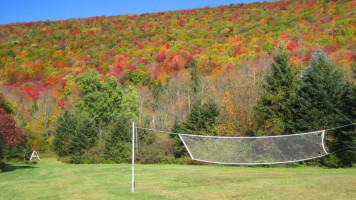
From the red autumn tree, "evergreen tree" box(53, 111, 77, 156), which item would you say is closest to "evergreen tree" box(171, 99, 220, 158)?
the red autumn tree

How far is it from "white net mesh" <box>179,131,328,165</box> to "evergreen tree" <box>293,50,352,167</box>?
15.3 feet

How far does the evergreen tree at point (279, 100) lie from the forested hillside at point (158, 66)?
0.32m

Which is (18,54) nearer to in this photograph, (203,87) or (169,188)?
(203,87)

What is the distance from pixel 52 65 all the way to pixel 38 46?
1292 centimetres

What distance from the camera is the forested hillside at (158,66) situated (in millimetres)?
33750

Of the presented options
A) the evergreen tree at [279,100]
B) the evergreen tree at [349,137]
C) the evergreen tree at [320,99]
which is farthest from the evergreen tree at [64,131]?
the evergreen tree at [349,137]

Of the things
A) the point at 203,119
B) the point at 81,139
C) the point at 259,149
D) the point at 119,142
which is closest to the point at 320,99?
the point at 259,149

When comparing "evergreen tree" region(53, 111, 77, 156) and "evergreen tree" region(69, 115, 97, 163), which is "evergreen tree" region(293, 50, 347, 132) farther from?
"evergreen tree" region(53, 111, 77, 156)

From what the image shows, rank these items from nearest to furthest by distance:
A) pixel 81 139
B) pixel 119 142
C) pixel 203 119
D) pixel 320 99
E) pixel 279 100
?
pixel 320 99 < pixel 279 100 < pixel 203 119 < pixel 119 142 < pixel 81 139

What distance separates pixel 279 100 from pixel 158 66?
43046 millimetres

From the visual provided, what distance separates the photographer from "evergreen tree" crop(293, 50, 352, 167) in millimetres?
22156

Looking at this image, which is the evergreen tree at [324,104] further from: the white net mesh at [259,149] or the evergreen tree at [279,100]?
the white net mesh at [259,149]

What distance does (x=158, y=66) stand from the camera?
67312 mm

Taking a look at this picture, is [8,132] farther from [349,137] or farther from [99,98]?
[99,98]
